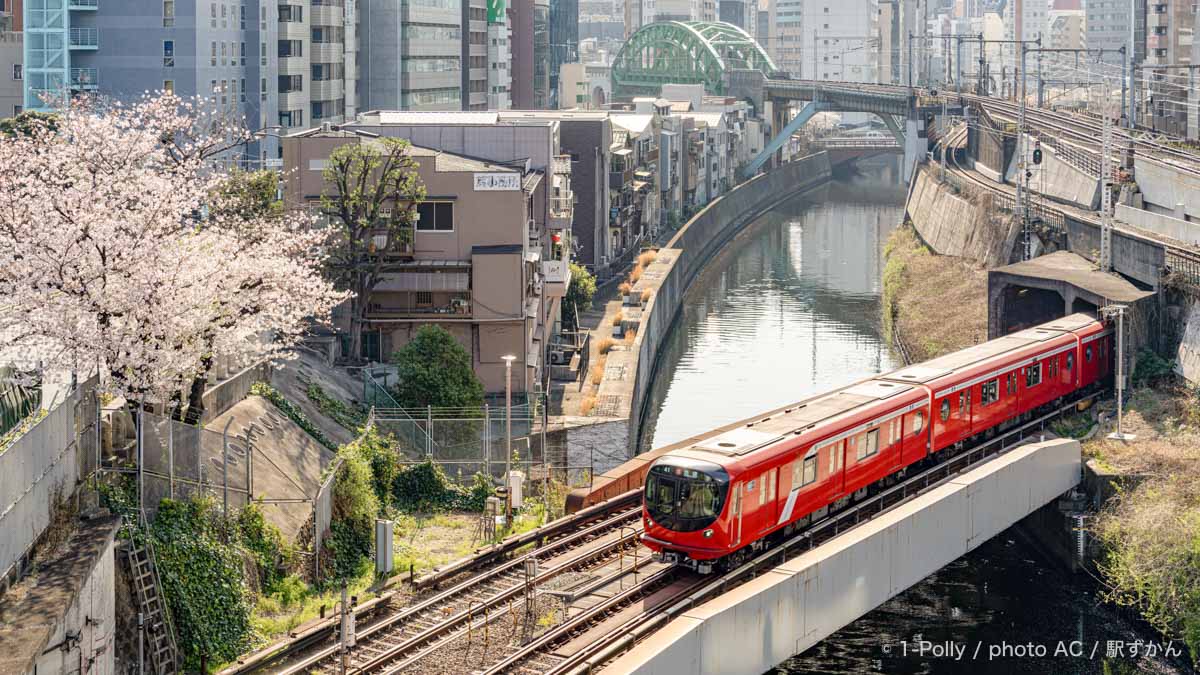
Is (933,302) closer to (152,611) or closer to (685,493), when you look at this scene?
(685,493)

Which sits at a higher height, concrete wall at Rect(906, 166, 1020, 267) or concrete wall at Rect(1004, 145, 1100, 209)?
concrete wall at Rect(1004, 145, 1100, 209)

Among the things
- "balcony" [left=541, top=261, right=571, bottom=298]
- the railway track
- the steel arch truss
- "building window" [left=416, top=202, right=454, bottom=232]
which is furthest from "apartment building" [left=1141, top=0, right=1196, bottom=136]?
the railway track

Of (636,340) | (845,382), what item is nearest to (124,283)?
(636,340)

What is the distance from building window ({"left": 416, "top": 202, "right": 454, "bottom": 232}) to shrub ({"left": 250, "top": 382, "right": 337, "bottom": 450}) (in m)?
8.41

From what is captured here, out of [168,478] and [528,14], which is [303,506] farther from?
[528,14]

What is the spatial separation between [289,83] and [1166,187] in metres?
32.9

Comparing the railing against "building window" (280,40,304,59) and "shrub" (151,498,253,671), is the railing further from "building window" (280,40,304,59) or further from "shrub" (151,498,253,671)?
→ "shrub" (151,498,253,671)

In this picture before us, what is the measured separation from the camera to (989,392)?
2644 centimetres

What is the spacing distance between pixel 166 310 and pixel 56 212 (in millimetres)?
1817

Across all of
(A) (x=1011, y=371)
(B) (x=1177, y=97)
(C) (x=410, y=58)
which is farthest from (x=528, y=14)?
(A) (x=1011, y=371)

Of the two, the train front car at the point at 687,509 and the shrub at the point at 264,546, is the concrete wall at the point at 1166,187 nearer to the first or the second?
the train front car at the point at 687,509

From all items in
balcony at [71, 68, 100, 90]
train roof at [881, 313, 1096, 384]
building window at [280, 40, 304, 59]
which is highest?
building window at [280, 40, 304, 59]

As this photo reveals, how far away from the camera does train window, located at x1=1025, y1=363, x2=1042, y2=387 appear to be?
27.8 m

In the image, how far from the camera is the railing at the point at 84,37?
49438mm
